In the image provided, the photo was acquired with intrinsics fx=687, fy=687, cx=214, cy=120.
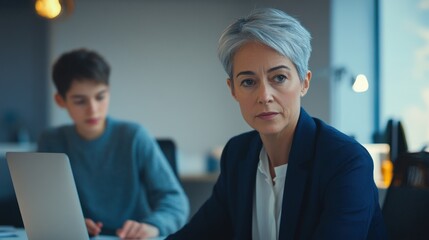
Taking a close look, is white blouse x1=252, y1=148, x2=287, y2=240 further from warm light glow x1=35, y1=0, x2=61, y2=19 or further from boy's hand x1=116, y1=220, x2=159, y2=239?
warm light glow x1=35, y1=0, x2=61, y2=19

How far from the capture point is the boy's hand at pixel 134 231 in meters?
2.22

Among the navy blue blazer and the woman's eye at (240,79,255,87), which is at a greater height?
the woman's eye at (240,79,255,87)

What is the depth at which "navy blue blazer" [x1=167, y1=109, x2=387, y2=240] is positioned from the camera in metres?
1.63

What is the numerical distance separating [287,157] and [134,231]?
62 cm

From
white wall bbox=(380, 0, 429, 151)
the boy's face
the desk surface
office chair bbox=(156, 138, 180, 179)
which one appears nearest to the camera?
the desk surface

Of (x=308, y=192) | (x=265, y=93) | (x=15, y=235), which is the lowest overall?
(x=15, y=235)

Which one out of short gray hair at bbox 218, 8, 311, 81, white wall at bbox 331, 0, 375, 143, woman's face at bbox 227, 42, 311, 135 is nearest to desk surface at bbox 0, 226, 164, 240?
woman's face at bbox 227, 42, 311, 135

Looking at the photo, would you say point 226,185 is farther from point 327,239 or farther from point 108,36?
point 108,36

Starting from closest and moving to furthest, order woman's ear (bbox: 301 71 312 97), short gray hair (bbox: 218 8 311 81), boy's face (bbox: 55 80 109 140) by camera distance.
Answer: short gray hair (bbox: 218 8 311 81)
woman's ear (bbox: 301 71 312 97)
boy's face (bbox: 55 80 109 140)

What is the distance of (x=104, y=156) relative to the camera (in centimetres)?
285

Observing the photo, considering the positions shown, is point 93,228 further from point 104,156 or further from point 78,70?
point 78,70

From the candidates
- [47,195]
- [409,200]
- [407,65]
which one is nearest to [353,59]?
[407,65]

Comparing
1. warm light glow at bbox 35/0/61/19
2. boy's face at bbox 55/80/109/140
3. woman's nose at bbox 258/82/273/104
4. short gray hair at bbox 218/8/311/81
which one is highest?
warm light glow at bbox 35/0/61/19

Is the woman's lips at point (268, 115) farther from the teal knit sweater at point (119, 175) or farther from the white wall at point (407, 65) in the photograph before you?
the white wall at point (407, 65)
